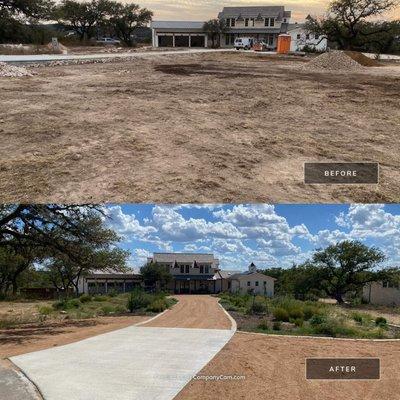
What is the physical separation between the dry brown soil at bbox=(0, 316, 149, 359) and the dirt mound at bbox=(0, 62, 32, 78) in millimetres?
15030

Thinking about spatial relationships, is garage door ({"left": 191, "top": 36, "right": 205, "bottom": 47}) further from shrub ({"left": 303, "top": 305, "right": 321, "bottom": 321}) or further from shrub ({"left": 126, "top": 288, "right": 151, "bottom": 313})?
shrub ({"left": 303, "top": 305, "right": 321, "bottom": 321})

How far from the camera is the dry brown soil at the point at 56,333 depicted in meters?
5.71

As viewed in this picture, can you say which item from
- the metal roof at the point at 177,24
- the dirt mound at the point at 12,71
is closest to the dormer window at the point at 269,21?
the metal roof at the point at 177,24

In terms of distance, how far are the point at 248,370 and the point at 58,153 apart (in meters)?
5.29

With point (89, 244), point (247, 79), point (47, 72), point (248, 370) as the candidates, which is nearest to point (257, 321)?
point (248, 370)

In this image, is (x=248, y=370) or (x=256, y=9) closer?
(x=248, y=370)

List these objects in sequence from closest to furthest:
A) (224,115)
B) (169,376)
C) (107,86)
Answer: (169,376)
(224,115)
(107,86)

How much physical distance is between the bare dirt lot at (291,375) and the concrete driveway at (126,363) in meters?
0.17

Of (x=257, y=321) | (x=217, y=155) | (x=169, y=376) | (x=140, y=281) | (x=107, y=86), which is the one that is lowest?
(x=169, y=376)

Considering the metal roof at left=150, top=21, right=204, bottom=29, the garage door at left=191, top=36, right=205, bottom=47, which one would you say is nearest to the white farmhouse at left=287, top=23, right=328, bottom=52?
the garage door at left=191, top=36, right=205, bottom=47

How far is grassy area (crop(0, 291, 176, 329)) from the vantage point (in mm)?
5566

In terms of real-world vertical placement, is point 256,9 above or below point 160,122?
above

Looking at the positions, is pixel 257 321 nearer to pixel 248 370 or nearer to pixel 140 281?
pixel 248 370

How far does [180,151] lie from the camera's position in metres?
9.24
